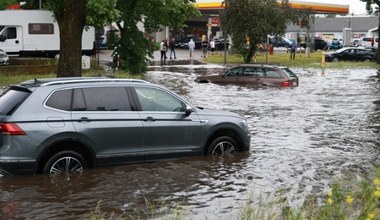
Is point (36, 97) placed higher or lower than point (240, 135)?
higher

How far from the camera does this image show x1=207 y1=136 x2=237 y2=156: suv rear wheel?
10.2 meters

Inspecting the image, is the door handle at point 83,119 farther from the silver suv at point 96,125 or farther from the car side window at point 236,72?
the car side window at point 236,72

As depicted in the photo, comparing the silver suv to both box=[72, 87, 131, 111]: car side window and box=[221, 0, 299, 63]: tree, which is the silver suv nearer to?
box=[72, 87, 131, 111]: car side window

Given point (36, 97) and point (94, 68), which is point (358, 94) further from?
point (36, 97)

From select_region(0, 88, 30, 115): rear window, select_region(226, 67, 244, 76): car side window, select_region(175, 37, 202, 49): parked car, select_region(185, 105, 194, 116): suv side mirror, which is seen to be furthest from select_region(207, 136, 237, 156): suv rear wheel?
select_region(175, 37, 202, 49): parked car

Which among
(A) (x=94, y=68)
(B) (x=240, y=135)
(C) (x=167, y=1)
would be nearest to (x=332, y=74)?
(C) (x=167, y=1)

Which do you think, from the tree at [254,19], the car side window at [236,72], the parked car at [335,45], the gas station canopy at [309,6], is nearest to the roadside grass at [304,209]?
the car side window at [236,72]

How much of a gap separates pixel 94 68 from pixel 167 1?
→ 17.8 feet

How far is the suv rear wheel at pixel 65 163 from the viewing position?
8.52 meters

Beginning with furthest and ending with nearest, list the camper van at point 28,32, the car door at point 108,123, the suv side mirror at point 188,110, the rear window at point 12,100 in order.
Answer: the camper van at point 28,32, the suv side mirror at point 188,110, the car door at point 108,123, the rear window at point 12,100

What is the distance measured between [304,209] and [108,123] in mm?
3572

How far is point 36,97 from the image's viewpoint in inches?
335

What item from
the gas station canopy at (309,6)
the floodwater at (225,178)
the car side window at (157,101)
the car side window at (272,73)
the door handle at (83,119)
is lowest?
the floodwater at (225,178)

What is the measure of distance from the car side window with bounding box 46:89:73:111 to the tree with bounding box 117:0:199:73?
2272 centimetres
